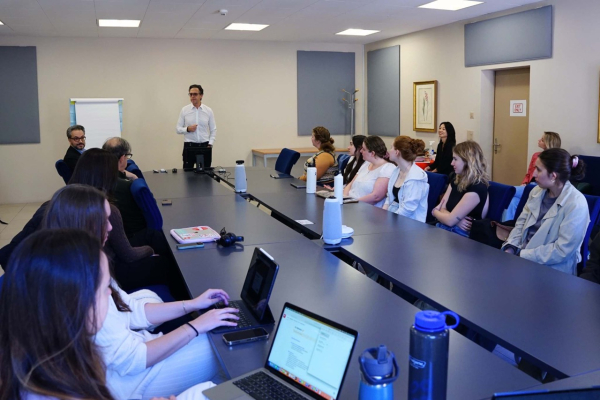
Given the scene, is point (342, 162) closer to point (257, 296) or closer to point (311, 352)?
point (257, 296)

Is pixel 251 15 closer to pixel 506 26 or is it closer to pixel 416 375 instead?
pixel 506 26

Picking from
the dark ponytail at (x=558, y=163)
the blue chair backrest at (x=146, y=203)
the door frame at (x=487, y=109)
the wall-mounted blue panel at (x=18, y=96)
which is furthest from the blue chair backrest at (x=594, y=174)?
the wall-mounted blue panel at (x=18, y=96)

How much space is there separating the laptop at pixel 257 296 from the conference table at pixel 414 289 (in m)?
0.09

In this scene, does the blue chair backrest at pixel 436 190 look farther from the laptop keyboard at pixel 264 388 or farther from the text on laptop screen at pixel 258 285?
the laptop keyboard at pixel 264 388

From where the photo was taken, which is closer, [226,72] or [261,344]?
[261,344]

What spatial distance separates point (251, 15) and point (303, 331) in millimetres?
6231

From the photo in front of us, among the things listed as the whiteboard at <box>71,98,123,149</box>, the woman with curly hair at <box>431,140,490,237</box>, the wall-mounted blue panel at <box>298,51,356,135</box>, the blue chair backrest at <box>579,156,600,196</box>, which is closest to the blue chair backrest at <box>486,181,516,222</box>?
the woman with curly hair at <box>431,140,490,237</box>

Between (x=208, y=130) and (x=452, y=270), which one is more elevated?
(x=208, y=130)

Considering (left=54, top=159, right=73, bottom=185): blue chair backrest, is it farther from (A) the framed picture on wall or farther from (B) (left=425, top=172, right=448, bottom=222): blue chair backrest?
(A) the framed picture on wall

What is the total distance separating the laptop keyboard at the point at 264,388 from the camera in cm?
144

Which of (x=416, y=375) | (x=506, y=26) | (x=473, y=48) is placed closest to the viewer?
(x=416, y=375)

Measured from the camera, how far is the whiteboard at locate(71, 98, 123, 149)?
28.2ft

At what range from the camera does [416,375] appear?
129cm

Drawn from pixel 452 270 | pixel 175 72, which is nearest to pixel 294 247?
pixel 452 270
